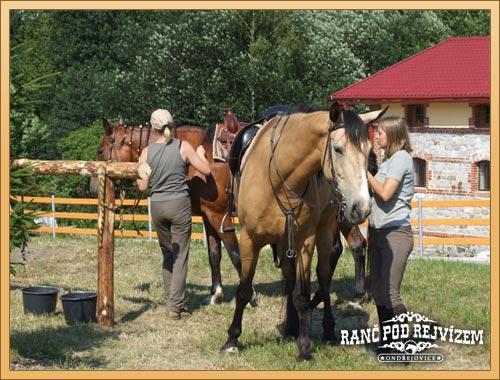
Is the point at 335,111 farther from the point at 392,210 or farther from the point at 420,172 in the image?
the point at 420,172

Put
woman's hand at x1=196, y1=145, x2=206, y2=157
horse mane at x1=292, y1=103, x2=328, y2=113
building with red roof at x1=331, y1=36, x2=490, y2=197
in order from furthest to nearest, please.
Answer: building with red roof at x1=331, y1=36, x2=490, y2=197
woman's hand at x1=196, y1=145, x2=206, y2=157
horse mane at x1=292, y1=103, x2=328, y2=113

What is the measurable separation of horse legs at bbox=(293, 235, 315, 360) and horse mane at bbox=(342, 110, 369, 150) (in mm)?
1384

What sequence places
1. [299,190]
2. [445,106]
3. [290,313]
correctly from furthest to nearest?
[445,106], [290,313], [299,190]

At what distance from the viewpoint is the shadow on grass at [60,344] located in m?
7.41

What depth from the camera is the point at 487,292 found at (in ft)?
33.8

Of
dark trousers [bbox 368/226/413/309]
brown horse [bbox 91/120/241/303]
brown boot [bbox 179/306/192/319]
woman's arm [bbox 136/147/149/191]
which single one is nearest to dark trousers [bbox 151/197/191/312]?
brown boot [bbox 179/306/192/319]

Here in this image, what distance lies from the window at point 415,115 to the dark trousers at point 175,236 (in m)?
20.0

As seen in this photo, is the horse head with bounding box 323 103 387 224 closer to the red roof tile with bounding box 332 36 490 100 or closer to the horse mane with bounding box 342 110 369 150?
the horse mane with bounding box 342 110 369 150

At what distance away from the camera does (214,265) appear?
34.0 ft

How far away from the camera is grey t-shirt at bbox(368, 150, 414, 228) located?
7.04m

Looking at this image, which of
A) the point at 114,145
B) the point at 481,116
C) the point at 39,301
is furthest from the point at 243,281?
the point at 481,116

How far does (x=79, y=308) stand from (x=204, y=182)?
2135 mm

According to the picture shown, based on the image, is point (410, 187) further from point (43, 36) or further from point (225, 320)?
point (43, 36)

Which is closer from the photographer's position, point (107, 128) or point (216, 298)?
point (216, 298)
